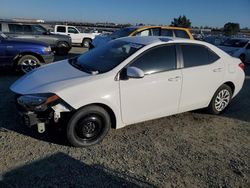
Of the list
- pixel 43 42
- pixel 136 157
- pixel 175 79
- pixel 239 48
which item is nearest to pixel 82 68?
pixel 175 79

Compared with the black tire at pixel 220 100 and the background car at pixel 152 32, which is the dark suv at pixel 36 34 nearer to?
the background car at pixel 152 32

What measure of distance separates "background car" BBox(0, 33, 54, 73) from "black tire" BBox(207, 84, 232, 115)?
5297 mm

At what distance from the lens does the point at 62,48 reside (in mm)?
15000

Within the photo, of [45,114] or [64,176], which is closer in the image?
[64,176]

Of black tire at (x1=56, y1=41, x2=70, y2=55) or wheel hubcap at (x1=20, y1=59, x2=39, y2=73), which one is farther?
black tire at (x1=56, y1=41, x2=70, y2=55)

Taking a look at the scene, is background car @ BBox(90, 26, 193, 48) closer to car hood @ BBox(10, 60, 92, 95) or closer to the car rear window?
the car rear window

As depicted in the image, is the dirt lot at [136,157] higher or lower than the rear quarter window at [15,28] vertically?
lower

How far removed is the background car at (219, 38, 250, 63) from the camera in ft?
45.6

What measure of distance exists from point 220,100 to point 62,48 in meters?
11.1

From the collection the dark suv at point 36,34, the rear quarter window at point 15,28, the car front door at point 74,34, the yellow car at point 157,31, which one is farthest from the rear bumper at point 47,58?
the car front door at point 74,34

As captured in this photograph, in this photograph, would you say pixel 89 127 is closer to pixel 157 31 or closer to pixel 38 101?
pixel 38 101

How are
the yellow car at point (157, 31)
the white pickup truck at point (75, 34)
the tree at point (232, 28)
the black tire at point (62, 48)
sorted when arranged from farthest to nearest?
the tree at point (232, 28) < the white pickup truck at point (75, 34) < the black tire at point (62, 48) < the yellow car at point (157, 31)

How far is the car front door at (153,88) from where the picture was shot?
427 cm

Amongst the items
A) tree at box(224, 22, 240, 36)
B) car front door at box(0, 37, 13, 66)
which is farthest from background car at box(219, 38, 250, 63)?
tree at box(224, 22, 240, 36)
